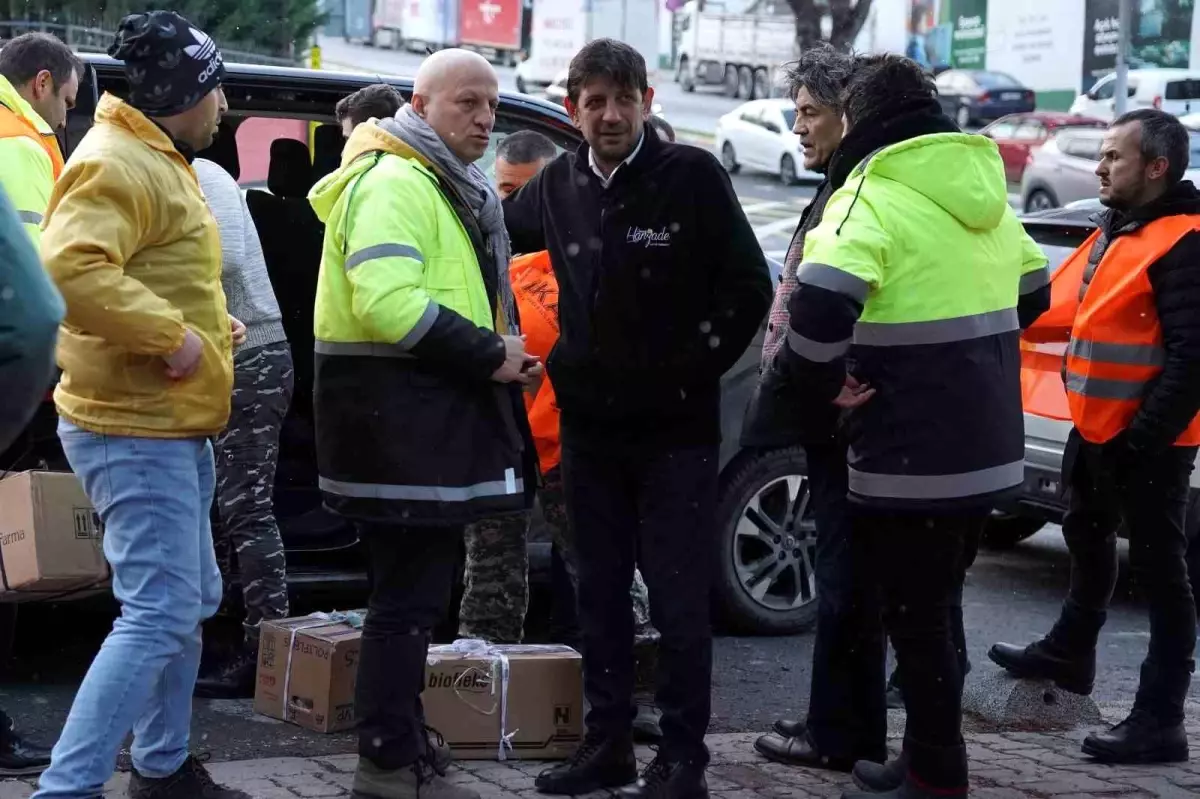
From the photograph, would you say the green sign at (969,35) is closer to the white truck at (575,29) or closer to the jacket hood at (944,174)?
the white truck at (575,29)

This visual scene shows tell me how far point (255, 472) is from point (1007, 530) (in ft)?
14.7

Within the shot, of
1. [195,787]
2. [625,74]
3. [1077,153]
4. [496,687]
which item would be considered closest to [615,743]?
[496,687]

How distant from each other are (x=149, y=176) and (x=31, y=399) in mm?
1875

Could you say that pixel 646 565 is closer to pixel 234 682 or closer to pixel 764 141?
pixel 234 682

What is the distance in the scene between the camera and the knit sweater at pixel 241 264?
5266 mm

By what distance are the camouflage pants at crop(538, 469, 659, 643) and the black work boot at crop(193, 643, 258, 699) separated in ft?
3.22

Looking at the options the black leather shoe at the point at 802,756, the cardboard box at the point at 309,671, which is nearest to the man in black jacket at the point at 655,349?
the black leather shoe at the point at 802,756

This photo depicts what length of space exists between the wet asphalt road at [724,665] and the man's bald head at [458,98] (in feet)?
5.59

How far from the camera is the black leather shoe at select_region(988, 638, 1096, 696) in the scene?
18.1 feet

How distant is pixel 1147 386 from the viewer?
5.02m

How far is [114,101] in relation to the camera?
13.4 ft

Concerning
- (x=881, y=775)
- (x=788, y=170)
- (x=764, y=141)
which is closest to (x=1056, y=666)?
(x=881, y=775)

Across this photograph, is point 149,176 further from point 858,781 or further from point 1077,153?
point 1077,153

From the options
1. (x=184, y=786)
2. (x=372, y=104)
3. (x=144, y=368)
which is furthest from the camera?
(x=372, y=104)
